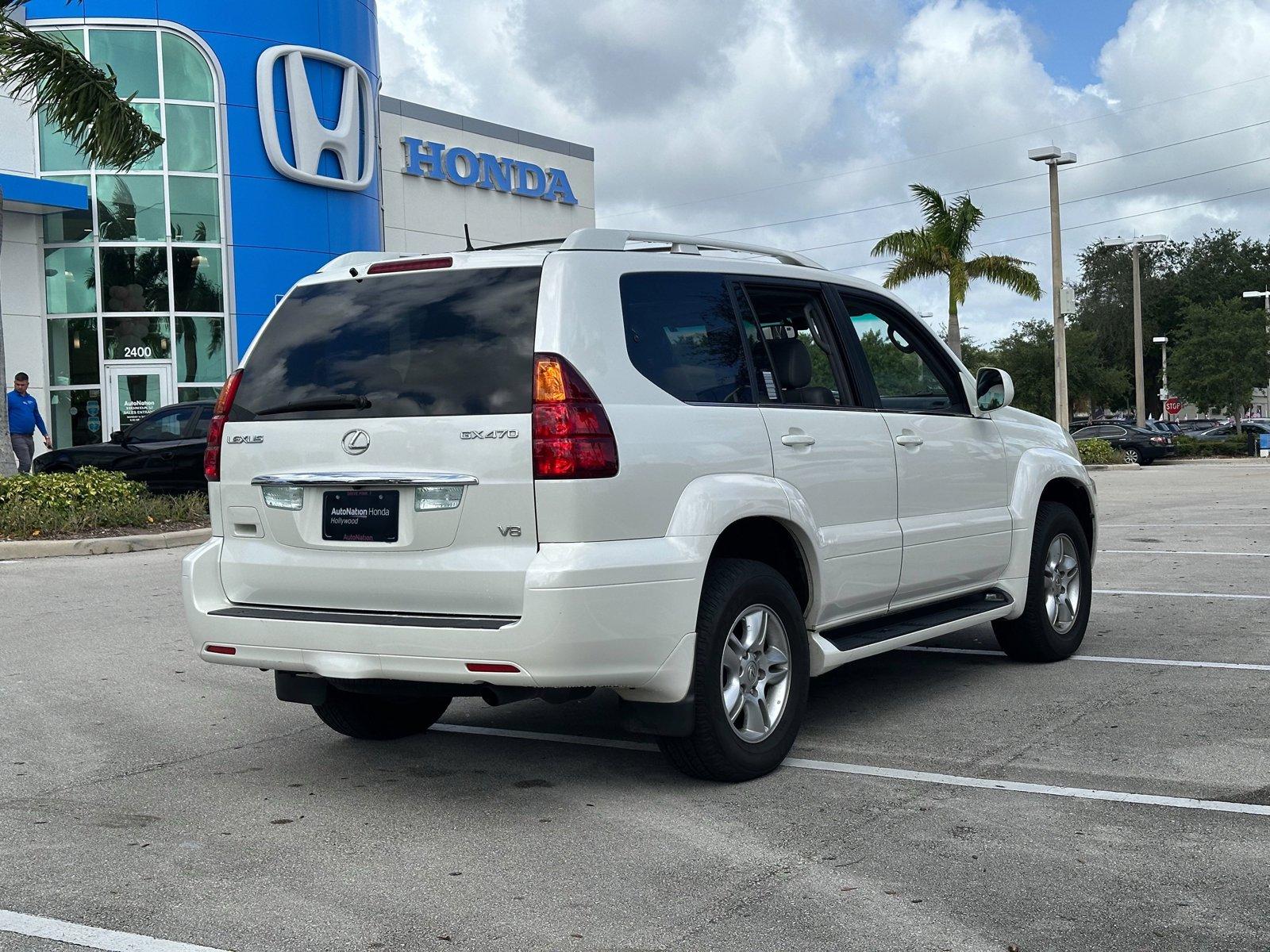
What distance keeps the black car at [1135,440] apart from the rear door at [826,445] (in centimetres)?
3444

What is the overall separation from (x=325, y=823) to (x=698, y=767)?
1323 millimetres

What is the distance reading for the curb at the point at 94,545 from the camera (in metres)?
14.2

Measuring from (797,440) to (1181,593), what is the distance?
18.7ft

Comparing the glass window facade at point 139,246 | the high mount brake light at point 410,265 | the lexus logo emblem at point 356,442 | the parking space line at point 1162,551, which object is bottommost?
the parking space line at point 1162,551

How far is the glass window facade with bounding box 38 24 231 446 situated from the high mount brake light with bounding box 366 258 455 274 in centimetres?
2391

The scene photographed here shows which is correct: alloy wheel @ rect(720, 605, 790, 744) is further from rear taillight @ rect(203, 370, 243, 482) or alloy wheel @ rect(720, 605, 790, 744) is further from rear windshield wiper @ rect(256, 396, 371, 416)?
rear taillight @ rect(203, 370, 243, 482)

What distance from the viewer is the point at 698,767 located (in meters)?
5.06

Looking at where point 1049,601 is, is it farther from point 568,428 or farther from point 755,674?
point 568,428

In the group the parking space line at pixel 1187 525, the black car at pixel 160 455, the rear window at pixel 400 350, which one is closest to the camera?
the rear window at pixel 400 350

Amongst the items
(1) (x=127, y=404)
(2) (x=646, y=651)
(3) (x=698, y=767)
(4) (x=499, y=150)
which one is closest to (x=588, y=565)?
(2) (x=646, y=651)

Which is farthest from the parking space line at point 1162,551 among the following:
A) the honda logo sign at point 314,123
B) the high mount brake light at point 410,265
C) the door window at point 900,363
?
the honda logo sign at point 314,123

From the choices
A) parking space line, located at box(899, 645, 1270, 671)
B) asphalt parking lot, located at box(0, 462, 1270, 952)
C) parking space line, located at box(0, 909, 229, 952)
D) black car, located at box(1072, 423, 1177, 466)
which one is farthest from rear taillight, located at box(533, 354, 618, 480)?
black car, located at box(1072, 423, 1177, 466)

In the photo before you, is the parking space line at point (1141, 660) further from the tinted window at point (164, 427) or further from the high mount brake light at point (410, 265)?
the tinted window at point (164, 427)

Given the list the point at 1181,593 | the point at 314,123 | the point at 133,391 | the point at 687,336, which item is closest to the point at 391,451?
the point at 687,336
